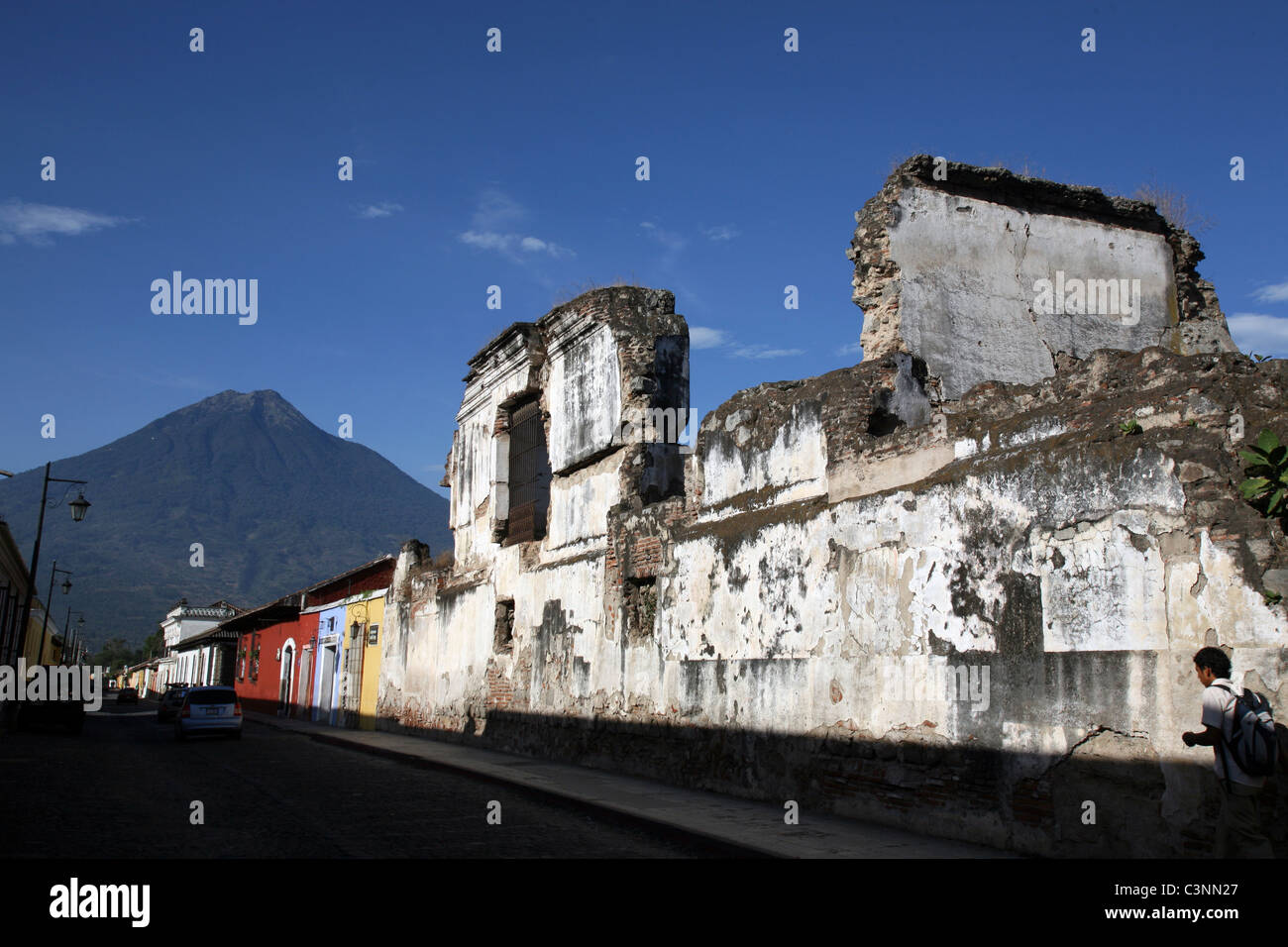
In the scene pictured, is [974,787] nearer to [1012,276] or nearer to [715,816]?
[715,816]

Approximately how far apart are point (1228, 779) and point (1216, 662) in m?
0.62

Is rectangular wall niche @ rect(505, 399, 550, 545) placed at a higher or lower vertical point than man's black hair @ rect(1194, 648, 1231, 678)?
higher

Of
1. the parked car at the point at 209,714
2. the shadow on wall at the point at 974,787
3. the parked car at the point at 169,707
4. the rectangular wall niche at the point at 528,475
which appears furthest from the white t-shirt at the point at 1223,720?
the parked car at the point at 169,707

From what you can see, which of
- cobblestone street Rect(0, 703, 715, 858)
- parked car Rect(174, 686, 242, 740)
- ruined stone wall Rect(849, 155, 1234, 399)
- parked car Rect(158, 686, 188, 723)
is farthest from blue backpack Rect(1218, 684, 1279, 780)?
parked car Rect(158, 686, 188, 723)

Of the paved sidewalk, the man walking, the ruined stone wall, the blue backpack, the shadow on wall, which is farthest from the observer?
the ruined stone wall

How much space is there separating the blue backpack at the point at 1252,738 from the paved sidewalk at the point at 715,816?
231 cm

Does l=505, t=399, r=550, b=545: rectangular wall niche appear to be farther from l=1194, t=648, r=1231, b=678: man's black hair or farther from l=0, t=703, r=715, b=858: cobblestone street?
l=1194, t=648, r=1231, b=678: man's black hair

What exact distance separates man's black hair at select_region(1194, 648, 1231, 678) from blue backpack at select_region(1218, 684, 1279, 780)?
0.20 m

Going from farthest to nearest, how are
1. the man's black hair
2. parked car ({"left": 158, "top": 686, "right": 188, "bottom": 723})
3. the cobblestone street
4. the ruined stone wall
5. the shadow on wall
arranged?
1. parked car ({"left": 158, "top": 686, "right": 188, "bottom": 723})
2. the ruined stone wall
3. the cobblestone street
4. the shadow on wall
5. the man's black hair

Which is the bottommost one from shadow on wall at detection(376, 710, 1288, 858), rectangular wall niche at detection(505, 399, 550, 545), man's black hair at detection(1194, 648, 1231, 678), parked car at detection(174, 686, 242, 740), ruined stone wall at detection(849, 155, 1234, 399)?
parked car at detection(174, 686, 242, 740)

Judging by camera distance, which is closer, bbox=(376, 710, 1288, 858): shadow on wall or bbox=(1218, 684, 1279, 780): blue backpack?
bbox=(1218, 684, 1279, 780): blue backpack

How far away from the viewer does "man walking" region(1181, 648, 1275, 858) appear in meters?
5.24

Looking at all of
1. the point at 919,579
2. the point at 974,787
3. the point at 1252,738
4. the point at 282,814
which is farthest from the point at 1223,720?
the point at 282,814

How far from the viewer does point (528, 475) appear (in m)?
18.6
